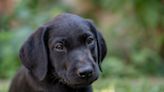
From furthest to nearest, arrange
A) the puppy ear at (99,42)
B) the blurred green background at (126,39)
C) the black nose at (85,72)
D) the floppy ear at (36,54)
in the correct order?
the blurred green background at (126,39) → the puppy ear at (99,42) → the floppy ear at (36,54) → the black nose at (85,72)

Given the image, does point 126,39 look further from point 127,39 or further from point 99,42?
point 99,42

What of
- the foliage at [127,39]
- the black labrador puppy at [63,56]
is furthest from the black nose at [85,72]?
the foliage at [127,39]

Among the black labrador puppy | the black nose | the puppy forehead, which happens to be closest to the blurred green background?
the black labrador puppy

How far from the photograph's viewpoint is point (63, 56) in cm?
508

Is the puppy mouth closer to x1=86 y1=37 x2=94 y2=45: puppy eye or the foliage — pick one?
x1=86 y1=37 x2=94 y2=45: puppy eye

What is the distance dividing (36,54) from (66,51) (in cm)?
33

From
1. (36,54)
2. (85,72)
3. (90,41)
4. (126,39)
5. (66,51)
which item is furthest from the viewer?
(126,39)

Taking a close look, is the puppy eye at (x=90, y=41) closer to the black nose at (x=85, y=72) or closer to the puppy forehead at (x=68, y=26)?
the puppy forehead at (x=68, y=26)

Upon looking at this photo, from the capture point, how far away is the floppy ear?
206 inches

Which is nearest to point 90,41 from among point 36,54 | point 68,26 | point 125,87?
point 68,26

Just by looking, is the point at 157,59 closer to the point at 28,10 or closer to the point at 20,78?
the point at 28,10

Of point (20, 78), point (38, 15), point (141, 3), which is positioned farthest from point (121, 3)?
point (20, 78)

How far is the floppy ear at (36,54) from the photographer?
5242mm

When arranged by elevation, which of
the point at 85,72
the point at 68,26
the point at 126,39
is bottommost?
the point at 126,39
